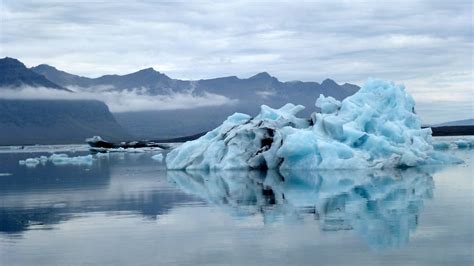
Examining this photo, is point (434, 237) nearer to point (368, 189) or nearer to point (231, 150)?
point (368, 189)

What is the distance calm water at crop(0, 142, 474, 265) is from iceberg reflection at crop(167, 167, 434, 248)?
1.0 inches

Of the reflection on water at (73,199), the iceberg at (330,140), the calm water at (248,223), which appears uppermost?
the iceberg at (330,140)

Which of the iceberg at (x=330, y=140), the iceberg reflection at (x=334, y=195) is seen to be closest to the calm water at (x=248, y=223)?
the iceberg reflection at (x=334, y=195)

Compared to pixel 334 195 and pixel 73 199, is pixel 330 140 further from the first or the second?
pixel 73 199

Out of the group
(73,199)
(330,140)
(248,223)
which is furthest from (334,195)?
(330,140)

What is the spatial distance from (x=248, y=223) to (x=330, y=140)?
44.6 feet

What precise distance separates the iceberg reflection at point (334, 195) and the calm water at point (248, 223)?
25 millimetres

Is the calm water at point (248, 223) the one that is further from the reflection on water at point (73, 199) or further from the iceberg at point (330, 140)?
the iceberg at point (330, 140)

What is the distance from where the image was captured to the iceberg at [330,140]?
2339 cm

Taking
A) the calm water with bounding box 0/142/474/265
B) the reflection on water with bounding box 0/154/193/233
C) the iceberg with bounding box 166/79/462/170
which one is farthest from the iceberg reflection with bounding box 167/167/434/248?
the reflection on water with bounding box 0/154/193/233

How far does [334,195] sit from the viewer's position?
14.8 m

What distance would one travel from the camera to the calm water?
330 inches

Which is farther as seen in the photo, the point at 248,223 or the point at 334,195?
the point at 334,195

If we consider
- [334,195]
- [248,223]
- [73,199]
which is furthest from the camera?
[73,199]
